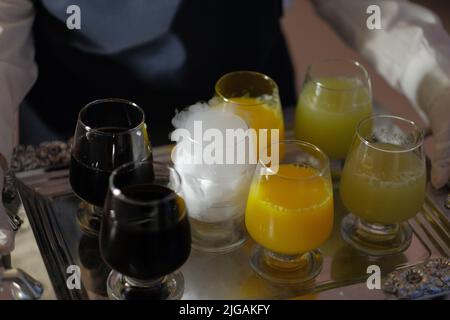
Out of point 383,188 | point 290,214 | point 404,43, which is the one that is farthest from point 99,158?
point 404,43

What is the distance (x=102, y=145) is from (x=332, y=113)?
0.39m

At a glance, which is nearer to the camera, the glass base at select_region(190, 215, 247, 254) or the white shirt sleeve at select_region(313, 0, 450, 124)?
the glass base at select_region(190, 215, 247, 254)

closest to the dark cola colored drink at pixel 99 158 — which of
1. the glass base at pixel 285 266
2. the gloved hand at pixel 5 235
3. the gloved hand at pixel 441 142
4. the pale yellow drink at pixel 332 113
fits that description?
the gloved hand at pixel 5 235

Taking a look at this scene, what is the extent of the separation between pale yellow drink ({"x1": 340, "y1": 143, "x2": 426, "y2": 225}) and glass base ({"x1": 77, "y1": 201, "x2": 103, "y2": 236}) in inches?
14.6

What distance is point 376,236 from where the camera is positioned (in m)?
1.07

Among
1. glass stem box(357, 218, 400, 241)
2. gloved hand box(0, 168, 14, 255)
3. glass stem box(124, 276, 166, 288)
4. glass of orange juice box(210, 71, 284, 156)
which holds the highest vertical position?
glass of orange juice box(210, 71, 284, 156)

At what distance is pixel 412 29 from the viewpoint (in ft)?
4.36

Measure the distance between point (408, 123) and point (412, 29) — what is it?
12.8 inches

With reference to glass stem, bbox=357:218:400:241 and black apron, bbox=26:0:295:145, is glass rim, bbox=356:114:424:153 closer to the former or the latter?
glass stem, bbox=357:218:400:241

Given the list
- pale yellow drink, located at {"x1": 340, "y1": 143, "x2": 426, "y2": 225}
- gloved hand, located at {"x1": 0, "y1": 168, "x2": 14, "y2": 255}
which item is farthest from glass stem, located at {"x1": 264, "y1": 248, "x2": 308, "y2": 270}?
gloved hand, located at {"x1": 0, "y1": 168, "x2": 14, "y2": 255}

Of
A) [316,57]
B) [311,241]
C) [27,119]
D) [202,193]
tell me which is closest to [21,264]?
[202,193]

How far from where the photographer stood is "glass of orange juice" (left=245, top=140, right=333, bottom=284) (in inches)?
37.0

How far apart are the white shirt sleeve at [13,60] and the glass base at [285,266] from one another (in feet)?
1.37

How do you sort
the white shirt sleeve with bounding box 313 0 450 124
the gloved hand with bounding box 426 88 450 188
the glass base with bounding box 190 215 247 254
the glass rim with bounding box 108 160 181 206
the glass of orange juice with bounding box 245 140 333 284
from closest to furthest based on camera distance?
the glass rim with bounding box 108 160 181 206 < the glass of orange juice with bounding box 245 140 333 284 < the glass base with bounding box 190 215 247 254 < the gloved hand with bounding box 426 88 450 188 < the white shirt sleeve with bounding box 313 0 450 124
